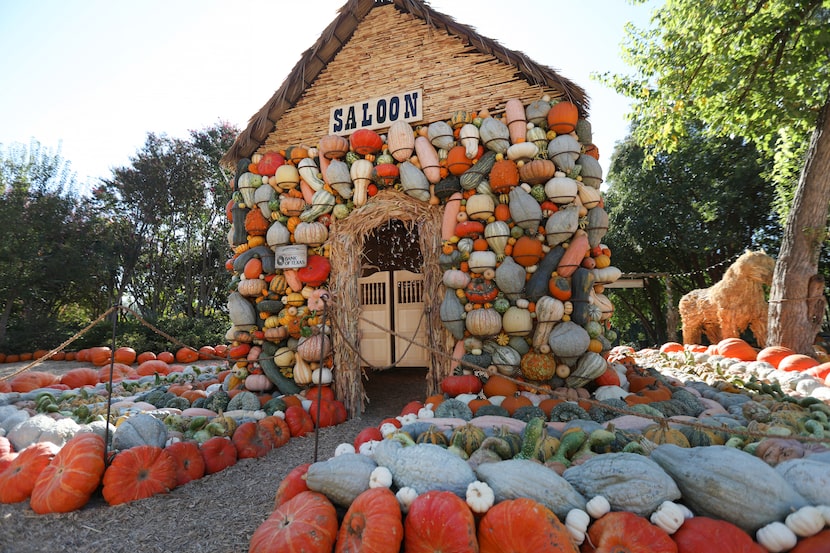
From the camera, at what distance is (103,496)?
3.14 meters

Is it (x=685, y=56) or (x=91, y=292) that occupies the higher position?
(x=685, y=56)

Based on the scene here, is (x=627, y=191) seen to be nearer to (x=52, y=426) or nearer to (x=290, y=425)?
(x=290, y=425)

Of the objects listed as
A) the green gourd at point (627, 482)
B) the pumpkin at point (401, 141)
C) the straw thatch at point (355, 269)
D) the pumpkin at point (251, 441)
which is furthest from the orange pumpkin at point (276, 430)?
the pumpkin at point (401, 141)

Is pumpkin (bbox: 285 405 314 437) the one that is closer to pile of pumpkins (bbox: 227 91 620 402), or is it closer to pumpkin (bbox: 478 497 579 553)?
pile of pumpkins (bbox: 227 91 620 402)

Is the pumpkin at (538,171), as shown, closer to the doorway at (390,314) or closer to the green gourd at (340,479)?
the doorway at (390,314)

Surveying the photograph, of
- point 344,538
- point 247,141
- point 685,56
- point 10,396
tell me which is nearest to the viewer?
point 344,538

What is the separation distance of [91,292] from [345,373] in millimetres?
13824

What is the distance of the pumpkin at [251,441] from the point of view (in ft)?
12.9

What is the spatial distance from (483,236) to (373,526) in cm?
333

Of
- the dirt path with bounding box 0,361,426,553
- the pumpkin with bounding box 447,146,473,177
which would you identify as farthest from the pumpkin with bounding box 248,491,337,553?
the pumpkin with bounding box 447,146,473,177

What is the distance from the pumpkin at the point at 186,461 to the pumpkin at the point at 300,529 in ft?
5.44

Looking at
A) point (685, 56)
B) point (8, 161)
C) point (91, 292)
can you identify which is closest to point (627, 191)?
point (685, 56)

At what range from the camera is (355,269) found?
550 centimetres

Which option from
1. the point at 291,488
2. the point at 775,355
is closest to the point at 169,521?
the point at 291,488
